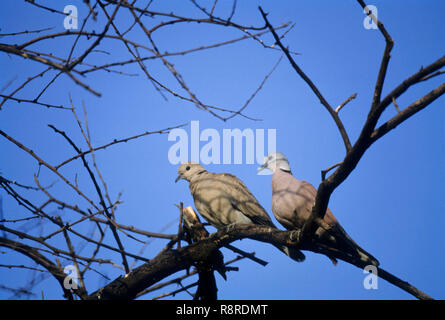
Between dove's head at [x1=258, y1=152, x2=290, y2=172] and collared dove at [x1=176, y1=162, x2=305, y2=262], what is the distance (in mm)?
396

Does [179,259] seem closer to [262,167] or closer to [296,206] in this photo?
[296,206]

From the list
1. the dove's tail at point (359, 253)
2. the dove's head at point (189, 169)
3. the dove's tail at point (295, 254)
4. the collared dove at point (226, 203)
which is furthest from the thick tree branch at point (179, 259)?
the dove's head at point (189, 169)

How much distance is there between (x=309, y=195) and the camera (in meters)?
3.67

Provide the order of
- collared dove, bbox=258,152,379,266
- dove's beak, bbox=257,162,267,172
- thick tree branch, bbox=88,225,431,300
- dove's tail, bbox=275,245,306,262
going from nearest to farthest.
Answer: thick tree branch, bbox=88,225,431,300, collared dove, bbox=258,152,379,266, dove's tail, bbox=275,245,306,262, dove's beak, bbox=257,162,267,172

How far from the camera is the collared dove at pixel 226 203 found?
4164 mm

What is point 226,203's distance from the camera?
13.6 feet

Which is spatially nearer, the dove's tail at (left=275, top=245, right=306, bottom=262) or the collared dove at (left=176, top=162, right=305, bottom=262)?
the dove's tail at (left=275, top=245, right=306, bottom=262)

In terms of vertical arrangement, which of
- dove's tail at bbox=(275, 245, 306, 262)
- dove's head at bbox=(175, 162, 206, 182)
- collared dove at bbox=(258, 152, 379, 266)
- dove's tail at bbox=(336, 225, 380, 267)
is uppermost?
dove's head at bbox=(175, 162, 206, 182)

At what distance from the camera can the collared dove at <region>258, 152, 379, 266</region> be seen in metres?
3.15

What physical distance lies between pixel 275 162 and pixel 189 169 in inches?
43.4

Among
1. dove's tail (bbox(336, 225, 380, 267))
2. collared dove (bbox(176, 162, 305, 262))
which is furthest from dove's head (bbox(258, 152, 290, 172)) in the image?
dove's tail (bbox(336, 225, 380, 267))

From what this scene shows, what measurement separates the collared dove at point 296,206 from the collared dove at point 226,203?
1.45ft

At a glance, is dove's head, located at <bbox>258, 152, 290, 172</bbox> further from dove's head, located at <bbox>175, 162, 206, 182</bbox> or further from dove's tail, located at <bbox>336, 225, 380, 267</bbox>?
dove's tail, located at <bbox>336, 225, 380, 267</bbox>
